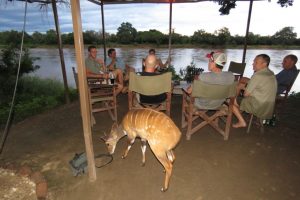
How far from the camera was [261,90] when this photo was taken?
3018 millimetres

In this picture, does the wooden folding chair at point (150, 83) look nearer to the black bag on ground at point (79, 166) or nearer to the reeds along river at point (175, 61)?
the black bag on ground at point (79, 166)

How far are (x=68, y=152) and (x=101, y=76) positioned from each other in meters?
1.50

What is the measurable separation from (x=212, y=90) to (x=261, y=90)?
2.78ft

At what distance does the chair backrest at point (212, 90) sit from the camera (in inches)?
109

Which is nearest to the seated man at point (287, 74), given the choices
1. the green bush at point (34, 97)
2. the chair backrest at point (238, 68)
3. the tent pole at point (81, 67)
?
the chair backrest at point (238, 68)

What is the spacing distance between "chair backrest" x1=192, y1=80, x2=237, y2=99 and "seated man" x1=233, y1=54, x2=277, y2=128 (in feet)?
1.40

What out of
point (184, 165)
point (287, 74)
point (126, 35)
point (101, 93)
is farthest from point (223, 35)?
point (184, 165)

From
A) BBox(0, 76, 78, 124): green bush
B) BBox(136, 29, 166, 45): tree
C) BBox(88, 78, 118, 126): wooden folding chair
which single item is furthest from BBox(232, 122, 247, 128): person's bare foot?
BBox(136, 29, 166, 45): tree

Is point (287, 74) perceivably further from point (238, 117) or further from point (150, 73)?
point (150, 73)

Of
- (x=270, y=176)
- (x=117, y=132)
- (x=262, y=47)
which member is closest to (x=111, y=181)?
(x=117, y=132)

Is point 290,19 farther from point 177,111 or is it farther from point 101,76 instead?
point 101,76

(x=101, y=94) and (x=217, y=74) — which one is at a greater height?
(x=217, y=74)

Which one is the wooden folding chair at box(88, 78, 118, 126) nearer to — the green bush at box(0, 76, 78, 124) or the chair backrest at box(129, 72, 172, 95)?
the chair backrest at box(129, 72, 172, 95)

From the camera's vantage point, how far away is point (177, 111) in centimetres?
445
